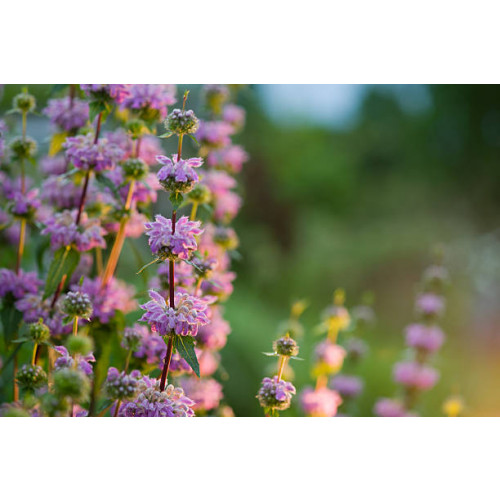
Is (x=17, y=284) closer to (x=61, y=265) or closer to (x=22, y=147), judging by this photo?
(x=61, y=265)

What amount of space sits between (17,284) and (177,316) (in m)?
0.39

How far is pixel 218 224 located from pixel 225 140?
206 mm

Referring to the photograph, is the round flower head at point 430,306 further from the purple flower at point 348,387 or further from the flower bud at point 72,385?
the flower bud at point 72,385

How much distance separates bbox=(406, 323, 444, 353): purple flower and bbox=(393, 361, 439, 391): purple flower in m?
0.07

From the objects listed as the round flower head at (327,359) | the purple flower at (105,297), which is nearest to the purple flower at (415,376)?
the round flower head at (327,359)

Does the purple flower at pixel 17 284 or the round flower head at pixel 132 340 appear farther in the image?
the purple flower at pixel 17 284

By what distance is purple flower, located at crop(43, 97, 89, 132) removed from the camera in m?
1.16

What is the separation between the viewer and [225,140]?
1.38 m

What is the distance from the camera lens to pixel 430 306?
1689mm

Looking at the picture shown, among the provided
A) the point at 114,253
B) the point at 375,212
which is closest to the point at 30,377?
the point at 114,253

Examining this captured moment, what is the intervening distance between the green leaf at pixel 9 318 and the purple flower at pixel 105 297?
0.13m

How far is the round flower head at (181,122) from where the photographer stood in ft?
3.02
